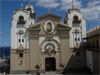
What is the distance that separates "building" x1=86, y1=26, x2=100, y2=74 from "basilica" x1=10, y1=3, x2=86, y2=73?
2326 millimetres

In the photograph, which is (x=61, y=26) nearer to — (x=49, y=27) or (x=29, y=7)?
(x=49, y=27)

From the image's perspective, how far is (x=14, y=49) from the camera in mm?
29094

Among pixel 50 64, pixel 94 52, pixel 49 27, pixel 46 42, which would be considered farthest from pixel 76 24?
pixel 50 64

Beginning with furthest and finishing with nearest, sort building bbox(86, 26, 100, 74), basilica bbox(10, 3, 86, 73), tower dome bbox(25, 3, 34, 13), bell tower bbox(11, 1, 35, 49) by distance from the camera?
tower dome bbox(25, 3, 34, 13), bell tower bbox(11, 1, 35, 49), basilica bbox(10, 3, 86, 73), building bbox(86, 26, 100, 74)

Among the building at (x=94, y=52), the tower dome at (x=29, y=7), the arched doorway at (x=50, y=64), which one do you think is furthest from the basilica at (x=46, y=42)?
the tower dome at (x=29, y=7)

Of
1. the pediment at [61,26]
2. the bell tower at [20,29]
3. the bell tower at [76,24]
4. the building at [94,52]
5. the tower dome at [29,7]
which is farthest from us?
the tower dome at [29,7]

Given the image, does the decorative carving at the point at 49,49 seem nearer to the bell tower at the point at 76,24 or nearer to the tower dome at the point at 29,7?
the bell tower at the point at 76,24

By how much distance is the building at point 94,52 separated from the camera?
22281mm

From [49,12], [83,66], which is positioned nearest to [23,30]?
[49,12]

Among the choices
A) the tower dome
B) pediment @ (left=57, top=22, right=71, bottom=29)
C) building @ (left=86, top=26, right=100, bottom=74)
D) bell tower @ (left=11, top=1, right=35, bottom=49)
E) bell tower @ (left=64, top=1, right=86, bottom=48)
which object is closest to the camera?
building @ (left=86, top=26, right=100, bottom=74)

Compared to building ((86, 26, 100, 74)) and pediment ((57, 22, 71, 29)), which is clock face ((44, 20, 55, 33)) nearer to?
pediment ((57, 22, 71, 29))

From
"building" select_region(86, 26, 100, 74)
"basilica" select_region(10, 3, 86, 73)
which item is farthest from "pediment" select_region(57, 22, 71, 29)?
"building" select_region(86, 26, 100, 74)

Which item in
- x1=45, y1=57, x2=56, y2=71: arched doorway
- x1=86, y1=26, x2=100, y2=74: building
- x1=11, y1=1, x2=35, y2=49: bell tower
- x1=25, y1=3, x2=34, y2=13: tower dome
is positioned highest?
x1=25, y1=3, x2=34, y2=13: tower dome

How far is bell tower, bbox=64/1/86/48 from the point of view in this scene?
3003cm
